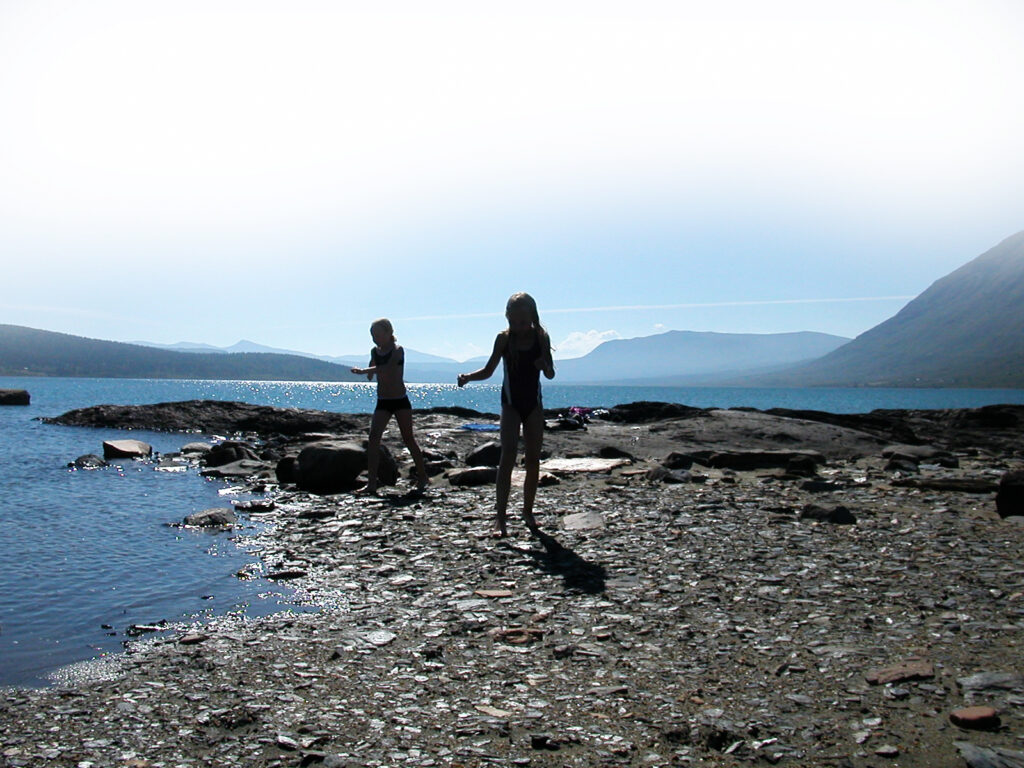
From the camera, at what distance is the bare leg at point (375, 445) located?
1266 centimetres

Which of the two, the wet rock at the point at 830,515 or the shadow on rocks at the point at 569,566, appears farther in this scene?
the wet rock at the point at 830,515

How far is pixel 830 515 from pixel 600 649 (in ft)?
18.5

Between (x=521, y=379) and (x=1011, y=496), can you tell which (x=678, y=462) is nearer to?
(x=1011, y=496)

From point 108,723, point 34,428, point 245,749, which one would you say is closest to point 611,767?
point 245,749

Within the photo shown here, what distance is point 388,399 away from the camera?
42.3 feet

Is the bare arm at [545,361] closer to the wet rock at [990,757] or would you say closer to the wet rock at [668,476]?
the wet rock at [668,476]

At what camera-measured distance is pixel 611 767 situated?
3.65 metres

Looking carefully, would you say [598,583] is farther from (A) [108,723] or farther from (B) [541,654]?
(A) [108,723]

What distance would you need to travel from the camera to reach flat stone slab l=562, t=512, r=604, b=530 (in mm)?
9594

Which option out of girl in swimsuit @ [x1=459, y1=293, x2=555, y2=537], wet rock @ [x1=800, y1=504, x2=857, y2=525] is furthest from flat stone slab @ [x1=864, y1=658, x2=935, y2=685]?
girl in swimsuit @ [x1=459, y1=293, x2=555, y2=537]

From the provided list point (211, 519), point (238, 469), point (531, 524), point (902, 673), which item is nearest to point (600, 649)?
point (902, 673)

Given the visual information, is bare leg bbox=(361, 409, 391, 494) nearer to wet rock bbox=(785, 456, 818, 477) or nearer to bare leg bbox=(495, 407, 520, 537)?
bare leg bbox=(495, 407, 520, 537)

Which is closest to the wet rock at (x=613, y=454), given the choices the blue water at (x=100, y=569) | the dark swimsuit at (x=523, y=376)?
the dark swimsuit at (x=523, y=376)

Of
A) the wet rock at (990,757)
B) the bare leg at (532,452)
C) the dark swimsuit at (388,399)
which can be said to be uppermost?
the dark swimsuit at (388,399)
